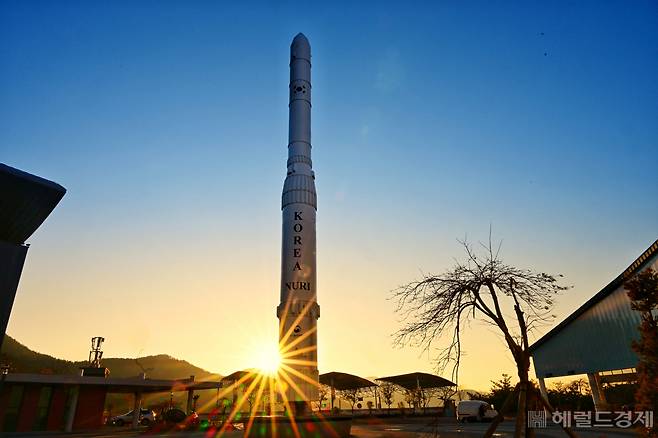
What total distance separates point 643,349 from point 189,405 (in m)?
34.0

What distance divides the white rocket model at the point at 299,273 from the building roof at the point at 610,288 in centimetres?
1094

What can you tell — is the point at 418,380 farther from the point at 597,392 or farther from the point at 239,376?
the point at 597,392

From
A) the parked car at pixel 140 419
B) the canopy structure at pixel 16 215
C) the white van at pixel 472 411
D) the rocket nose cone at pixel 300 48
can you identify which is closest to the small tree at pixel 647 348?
the canopy structure at pixel 16 215

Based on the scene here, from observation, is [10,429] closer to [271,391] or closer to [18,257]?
[271,391]

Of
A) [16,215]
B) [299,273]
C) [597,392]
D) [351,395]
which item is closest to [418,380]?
[351,395]

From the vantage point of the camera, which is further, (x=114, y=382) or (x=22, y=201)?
(x=114, y=382)

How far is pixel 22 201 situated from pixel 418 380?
155 ft

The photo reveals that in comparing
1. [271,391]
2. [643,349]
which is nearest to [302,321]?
[271,391]

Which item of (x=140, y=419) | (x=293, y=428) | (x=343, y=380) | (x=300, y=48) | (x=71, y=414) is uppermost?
(x=300, y=48)

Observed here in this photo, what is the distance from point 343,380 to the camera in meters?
49.4

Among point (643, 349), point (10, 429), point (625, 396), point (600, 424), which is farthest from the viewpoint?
point (625, 396)

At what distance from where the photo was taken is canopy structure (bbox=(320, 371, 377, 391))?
47.7m

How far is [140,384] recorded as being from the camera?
29156 mm

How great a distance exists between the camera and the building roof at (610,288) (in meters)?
19.6
